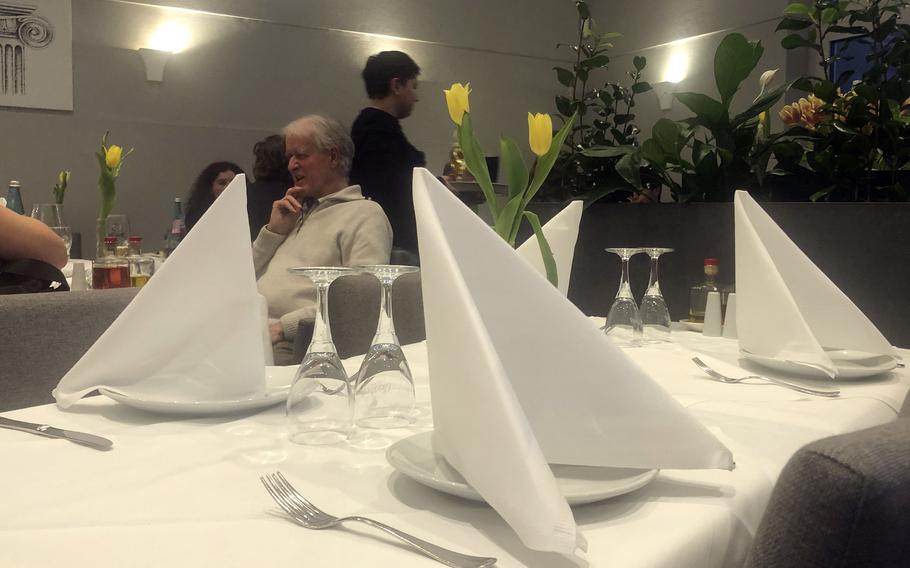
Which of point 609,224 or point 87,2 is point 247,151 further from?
point 609,224

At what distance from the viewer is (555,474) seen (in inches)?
25.6

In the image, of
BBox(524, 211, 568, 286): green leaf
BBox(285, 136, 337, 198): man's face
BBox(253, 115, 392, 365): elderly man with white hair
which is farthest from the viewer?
BBox(285, 136, 337, 198): man's face

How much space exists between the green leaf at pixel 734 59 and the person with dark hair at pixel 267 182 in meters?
2.20

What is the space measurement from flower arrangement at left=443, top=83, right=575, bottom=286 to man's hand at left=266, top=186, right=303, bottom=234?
162cm

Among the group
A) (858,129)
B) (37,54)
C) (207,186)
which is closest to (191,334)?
(858,129)

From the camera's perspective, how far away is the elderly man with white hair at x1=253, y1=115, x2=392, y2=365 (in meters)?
2.44

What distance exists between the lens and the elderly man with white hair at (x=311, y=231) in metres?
2.44

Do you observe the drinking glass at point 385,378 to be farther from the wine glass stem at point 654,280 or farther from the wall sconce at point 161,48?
the wall sconce at point 161,48

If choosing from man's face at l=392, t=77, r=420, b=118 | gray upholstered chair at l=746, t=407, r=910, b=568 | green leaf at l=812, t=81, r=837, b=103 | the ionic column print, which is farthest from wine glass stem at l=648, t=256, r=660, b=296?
the ionic column print

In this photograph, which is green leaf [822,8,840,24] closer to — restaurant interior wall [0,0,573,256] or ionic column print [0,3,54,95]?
restaurant interior wall [0,0,573,256]

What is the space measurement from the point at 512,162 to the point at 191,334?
0.48 meters

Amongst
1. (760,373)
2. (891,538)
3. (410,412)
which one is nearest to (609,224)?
(760,373)

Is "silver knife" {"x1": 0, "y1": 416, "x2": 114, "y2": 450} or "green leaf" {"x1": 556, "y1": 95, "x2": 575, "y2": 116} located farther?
"green leaf" {"x1": 556, "y1": 95, "x2": 575, "y2": 116}

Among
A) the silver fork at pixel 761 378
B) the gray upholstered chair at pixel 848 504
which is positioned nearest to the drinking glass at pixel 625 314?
the silver fork at pixel 761 378
